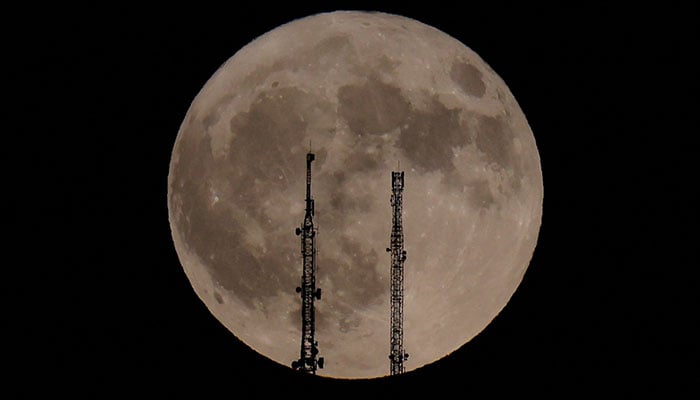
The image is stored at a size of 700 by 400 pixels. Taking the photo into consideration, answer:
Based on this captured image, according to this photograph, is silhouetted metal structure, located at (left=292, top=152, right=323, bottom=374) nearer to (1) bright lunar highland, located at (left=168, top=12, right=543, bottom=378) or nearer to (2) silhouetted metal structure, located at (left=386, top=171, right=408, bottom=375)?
(1) bright lunar highland, located at (left=168, top=12, right=543, bottom=378)

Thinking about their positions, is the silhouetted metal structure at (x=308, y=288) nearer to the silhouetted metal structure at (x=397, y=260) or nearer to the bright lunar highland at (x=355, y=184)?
the bright lunar highland at (x=355, y=184)

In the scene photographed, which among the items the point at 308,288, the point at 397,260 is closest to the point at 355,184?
the point at 397,260

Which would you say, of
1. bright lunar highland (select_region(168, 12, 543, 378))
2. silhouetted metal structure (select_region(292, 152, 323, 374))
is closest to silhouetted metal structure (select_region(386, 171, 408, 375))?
bright lunar highland (select_region(168, 12, 543, 378))

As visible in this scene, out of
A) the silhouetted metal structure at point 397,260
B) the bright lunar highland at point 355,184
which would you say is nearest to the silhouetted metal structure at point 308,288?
the bright lunar highland at point 355,184

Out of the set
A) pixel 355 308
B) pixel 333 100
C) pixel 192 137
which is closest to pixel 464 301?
pixel 355 308
